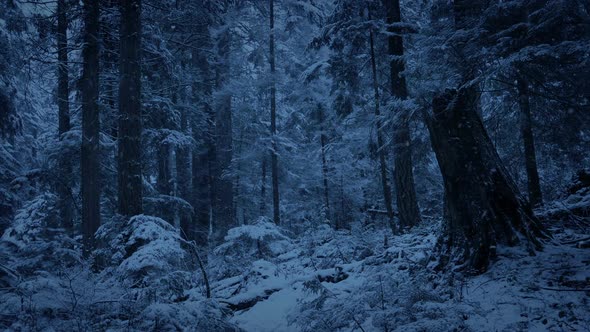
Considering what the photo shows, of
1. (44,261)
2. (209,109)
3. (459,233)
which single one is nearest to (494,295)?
(459,233)

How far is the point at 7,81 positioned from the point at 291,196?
1810 cm

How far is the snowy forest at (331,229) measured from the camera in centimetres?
419

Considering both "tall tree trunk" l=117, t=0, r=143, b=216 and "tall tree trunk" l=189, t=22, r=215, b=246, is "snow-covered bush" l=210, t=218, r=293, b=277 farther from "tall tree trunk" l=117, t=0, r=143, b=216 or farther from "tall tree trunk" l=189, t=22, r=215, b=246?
"tall tree trunk" l=189, t=22, r=215, b=246

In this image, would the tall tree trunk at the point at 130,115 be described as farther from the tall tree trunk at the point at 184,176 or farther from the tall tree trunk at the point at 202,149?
the tall tree trunk at the point at 184,176

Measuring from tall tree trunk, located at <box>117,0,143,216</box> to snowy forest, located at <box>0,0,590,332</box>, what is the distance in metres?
0.04

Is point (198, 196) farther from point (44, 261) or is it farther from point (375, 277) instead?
point (375, 277)

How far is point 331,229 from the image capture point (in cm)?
1041

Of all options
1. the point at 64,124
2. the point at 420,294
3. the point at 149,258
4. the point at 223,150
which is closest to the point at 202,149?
the point at 223,150

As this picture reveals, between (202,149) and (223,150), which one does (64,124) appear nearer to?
(202,149)

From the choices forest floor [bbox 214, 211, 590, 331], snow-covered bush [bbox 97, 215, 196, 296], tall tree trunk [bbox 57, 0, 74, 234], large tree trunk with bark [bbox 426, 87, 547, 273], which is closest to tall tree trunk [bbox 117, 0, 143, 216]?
snow-covered bush [bbox 97, 215, 196, 296]

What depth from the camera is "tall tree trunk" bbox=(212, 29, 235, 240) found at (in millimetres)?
14795

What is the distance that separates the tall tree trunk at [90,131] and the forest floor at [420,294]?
4980 millimetres

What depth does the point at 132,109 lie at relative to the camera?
7.75m

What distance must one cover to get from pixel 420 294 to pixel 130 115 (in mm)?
6809
